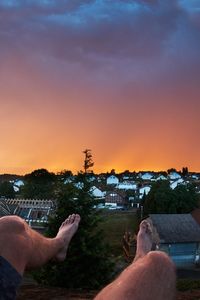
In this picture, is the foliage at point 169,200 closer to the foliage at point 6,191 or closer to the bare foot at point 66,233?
the foliage at point 6,191

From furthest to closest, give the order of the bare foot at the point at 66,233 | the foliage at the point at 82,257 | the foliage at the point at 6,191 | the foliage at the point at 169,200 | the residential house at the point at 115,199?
1. the residential house at the point at 115,199
2. the foliage at the point at 6,191
3. the foliage at the point at 169,200
4. the foliage at the point at 82,257
5. the bare foot at the point at 66,233

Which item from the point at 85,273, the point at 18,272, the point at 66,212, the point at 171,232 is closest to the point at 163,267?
the point at 18,272

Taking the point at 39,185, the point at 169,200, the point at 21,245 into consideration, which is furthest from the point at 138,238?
the point at 39,185

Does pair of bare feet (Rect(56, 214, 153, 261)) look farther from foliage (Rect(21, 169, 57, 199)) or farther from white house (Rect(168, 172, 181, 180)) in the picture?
white house (Rect(168, 172, 181, 180))

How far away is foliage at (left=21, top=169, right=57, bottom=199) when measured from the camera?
155 ft

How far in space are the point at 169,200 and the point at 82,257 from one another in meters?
29.9

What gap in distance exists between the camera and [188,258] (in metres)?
31.5

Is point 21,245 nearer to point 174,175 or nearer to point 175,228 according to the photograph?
point 175,228

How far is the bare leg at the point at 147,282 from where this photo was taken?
193cm

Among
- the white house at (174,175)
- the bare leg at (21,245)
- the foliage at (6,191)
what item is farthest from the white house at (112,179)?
the bare leg at (21,245)

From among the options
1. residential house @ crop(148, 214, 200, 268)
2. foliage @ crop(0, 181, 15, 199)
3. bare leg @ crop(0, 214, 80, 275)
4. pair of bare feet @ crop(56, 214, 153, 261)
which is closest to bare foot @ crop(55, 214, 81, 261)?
pair of bare feet @ crop(56, 214, 153, 261)

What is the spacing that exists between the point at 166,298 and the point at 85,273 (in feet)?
24.8

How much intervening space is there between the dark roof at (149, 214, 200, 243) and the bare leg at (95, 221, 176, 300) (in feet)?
93.5

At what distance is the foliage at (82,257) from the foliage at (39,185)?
30.2m
